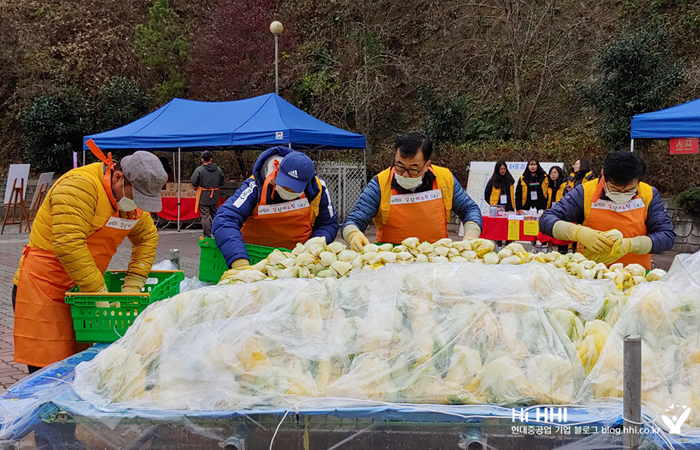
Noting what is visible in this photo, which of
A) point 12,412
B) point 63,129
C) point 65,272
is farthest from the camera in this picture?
point 63,129

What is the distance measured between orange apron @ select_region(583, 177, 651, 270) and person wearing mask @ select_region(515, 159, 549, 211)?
6.66 metres

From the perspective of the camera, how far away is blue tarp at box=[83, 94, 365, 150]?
12.1 m

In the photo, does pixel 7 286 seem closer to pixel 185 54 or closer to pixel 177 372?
pixel 177 372

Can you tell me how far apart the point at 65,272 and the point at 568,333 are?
249cm

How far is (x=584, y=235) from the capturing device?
Answer: 379 cm

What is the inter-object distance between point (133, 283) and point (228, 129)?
9.26 metres

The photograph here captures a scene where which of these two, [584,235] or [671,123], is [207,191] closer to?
[671,123]

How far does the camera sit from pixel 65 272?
3312 mm

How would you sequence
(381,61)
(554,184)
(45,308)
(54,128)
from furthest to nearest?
1. (381,61)
2. (54,128)
3. (554,184)
4. (45,308)

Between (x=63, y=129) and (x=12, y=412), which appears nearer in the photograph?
(x=12, y=412)

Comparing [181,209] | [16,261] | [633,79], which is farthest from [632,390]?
[181,209]

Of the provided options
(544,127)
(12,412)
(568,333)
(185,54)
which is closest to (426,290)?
(568,333)

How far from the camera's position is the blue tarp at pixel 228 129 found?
12.1m

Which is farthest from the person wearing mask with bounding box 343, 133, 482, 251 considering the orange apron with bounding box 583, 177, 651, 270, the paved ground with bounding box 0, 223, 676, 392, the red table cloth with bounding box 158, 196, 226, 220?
the red table cloth with bounding box 158, 196, 226, 220
